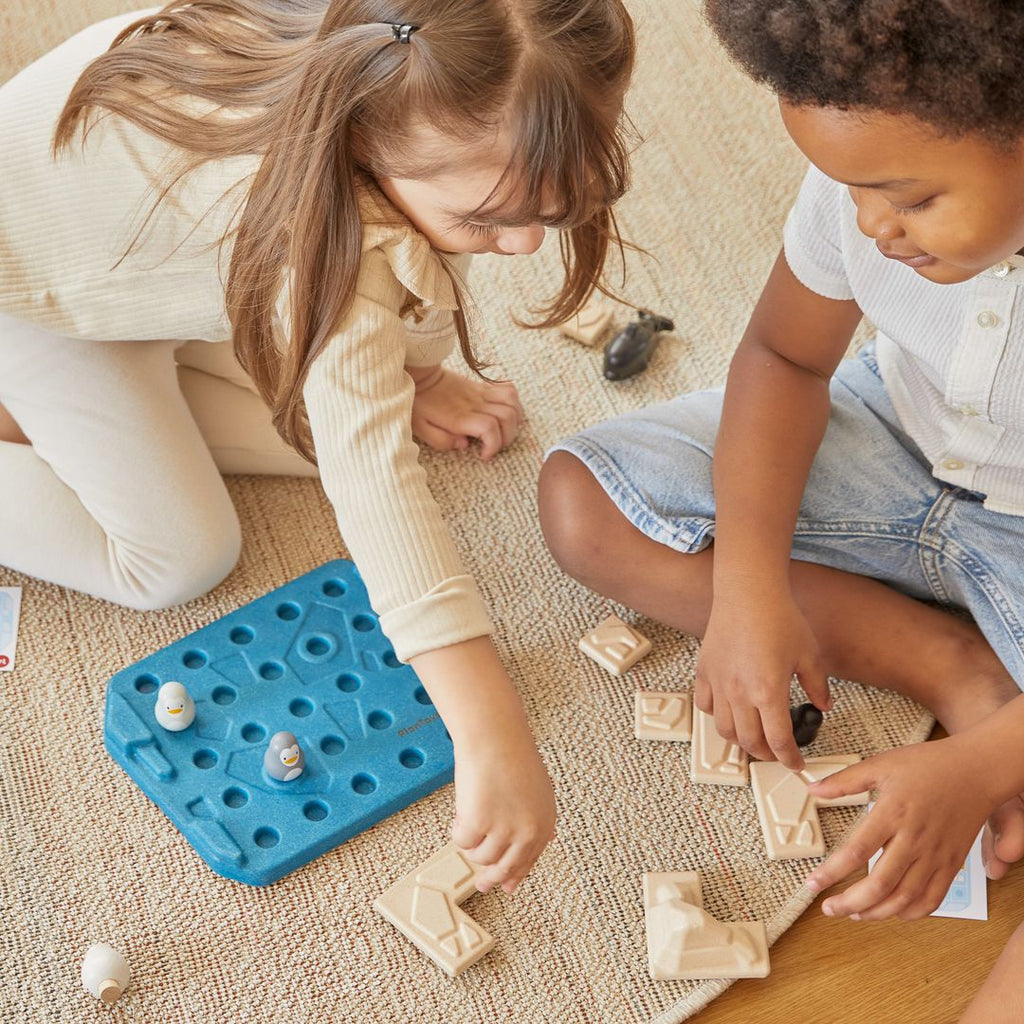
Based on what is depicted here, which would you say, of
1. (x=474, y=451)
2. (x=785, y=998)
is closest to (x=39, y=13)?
(x=474, y=451)

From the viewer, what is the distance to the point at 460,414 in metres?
1.32

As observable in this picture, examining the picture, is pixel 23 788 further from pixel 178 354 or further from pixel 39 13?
pixel 39 13

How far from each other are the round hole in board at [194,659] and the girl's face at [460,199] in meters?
0.45

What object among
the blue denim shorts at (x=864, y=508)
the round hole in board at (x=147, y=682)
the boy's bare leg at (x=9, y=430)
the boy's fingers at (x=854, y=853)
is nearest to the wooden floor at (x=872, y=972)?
the boy's fingers at (x=854, y=853)

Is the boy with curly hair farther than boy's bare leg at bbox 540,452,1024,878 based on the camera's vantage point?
No

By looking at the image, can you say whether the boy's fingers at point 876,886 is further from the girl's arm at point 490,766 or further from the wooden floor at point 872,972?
the girl's arm at point 490,766

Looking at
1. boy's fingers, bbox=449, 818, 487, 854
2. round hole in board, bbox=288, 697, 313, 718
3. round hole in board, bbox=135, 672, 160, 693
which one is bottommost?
round hole in board, bbox=288, 697, 313, 718

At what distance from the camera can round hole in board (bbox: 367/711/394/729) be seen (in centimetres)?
111

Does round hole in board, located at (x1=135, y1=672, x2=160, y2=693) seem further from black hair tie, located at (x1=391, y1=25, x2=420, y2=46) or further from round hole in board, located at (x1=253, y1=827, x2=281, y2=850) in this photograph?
black hair tie, located at (x1=391, y1=25, x2=420, y2=46)

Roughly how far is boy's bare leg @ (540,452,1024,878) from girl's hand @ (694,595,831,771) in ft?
0.31

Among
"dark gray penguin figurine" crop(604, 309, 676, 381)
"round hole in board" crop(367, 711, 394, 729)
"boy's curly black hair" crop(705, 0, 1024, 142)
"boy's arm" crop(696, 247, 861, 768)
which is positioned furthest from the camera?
"dark gray penguin figurine" crop(604, 309, 676, 381)

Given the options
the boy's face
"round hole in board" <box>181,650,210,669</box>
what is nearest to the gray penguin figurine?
"round hole in board" <box>181,650,210,669</box>

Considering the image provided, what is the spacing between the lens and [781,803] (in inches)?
42.0

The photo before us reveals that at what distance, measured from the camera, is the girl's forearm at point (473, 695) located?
84 cm
